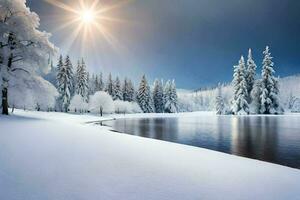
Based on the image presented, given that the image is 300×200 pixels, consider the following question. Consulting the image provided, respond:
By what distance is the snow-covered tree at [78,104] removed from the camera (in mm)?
75494

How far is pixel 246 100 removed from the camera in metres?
77.1

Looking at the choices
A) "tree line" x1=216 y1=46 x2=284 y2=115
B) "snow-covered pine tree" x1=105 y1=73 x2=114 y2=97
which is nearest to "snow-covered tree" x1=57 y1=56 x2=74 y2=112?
"snow-covered pine tree" x1=105 y1=73 x2=114 y2=97

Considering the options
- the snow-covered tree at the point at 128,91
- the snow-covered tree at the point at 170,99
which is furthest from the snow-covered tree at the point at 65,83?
the snow-covered tree at the point at 170,99

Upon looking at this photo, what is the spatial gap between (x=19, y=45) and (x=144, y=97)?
75504mm

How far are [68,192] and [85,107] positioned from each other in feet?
248

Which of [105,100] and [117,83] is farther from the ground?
[117,83]

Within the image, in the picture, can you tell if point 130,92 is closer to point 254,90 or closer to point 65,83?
point 65,83

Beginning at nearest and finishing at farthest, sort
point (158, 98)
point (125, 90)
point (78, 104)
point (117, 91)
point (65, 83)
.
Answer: point (65, 83) → point (78, 104) → point (117, 91) → point (125, 90) → point (158, 98)

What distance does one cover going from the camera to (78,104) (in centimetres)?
7612

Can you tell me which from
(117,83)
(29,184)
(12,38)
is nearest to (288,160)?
(29,184)

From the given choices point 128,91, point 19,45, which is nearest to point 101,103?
point 128,91

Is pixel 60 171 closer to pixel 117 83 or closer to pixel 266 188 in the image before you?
pixel 266 188

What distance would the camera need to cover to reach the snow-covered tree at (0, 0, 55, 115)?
19031 mm

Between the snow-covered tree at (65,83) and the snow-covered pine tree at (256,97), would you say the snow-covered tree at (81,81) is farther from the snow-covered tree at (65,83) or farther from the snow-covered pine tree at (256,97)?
the snow-covered pine tree at (256,97)
